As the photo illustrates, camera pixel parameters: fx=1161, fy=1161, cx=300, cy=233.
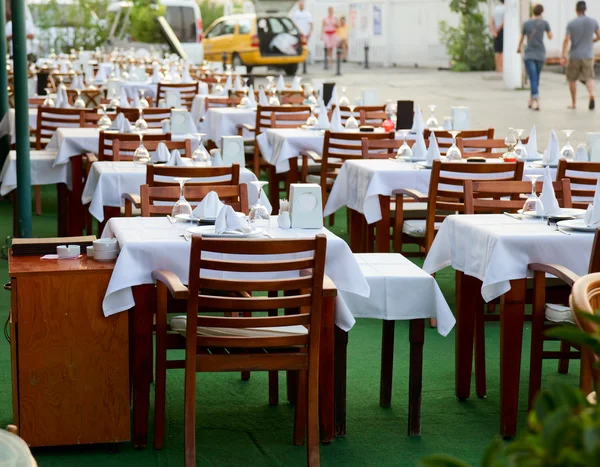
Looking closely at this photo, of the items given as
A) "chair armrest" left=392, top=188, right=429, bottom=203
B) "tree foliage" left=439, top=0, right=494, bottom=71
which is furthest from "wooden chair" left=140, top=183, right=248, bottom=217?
"tree foliage" left=439, top=0, right=494, bottom=71

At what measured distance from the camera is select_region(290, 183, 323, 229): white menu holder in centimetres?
432

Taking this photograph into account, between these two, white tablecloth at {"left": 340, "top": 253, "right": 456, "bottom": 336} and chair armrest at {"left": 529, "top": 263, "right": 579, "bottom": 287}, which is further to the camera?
white tablecloth at {"left": 340, "top": 253, "right": 456, "bottom": 336}

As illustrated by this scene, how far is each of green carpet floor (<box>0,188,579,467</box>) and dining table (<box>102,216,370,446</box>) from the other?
14 centimetres

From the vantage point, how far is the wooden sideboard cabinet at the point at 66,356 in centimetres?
378

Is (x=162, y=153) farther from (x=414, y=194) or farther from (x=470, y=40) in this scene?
(x=470, y=40)

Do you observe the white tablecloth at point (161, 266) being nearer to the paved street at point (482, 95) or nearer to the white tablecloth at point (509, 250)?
the white tablecloth at point (509, 250)

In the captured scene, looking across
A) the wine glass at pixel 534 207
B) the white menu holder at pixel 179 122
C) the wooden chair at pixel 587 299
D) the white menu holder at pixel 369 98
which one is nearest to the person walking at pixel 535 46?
the white menu holder at pixel 369 98

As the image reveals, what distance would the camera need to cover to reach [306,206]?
4344 mm

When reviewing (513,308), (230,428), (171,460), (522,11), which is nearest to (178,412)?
(230,428)

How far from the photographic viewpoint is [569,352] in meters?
4.22

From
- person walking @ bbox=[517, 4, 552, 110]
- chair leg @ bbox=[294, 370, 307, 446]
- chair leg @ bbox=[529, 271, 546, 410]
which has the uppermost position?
person walking @ bbox=[517, 4, 552, 110]

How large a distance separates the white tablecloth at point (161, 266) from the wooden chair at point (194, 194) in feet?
2.35

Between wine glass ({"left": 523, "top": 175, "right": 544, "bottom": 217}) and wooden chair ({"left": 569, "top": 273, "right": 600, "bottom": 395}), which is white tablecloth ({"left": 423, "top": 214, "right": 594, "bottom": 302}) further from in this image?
wooden chair ({"left": 569, "top": 273, "right": 600, "bottom": 395})

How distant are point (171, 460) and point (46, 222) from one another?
17.7 ft
